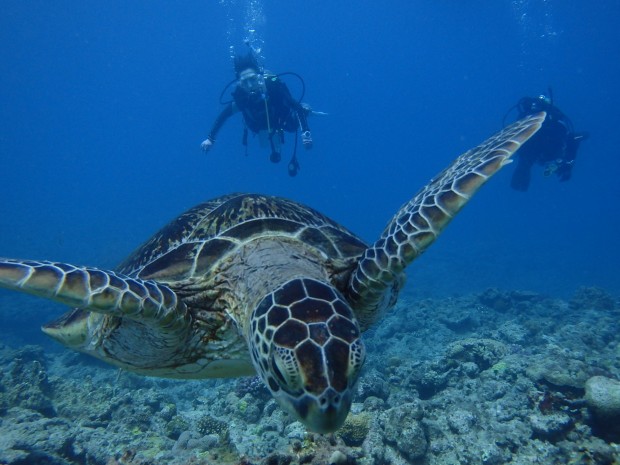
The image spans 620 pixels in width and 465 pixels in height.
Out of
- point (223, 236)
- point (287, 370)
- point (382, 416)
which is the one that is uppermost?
point (223, 236)

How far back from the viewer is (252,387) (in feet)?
21.1

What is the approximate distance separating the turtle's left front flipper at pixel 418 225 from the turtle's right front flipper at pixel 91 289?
1.52 metres

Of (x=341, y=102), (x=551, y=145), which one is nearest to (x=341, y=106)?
(x=341, y=102)

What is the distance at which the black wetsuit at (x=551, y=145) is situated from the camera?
1570 cm

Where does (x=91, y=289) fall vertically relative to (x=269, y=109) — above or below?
below

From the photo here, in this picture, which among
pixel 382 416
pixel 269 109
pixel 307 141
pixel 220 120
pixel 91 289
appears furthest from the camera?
pixel 269 109

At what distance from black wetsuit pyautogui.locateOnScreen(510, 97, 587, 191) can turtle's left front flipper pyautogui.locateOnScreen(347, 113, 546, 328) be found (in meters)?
14.5

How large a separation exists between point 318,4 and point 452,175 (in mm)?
92083

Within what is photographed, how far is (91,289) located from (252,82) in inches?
512

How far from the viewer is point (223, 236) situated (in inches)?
139

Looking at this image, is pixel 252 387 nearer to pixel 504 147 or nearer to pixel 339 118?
pixel 504 147

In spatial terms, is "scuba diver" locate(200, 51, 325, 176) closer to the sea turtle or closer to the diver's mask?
the diver's mask

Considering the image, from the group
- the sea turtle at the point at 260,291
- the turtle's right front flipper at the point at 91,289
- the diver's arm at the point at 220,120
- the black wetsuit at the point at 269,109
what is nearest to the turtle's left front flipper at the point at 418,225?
the sea turtle at the point at 260,291

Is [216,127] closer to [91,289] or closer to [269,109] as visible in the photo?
[269,109]
